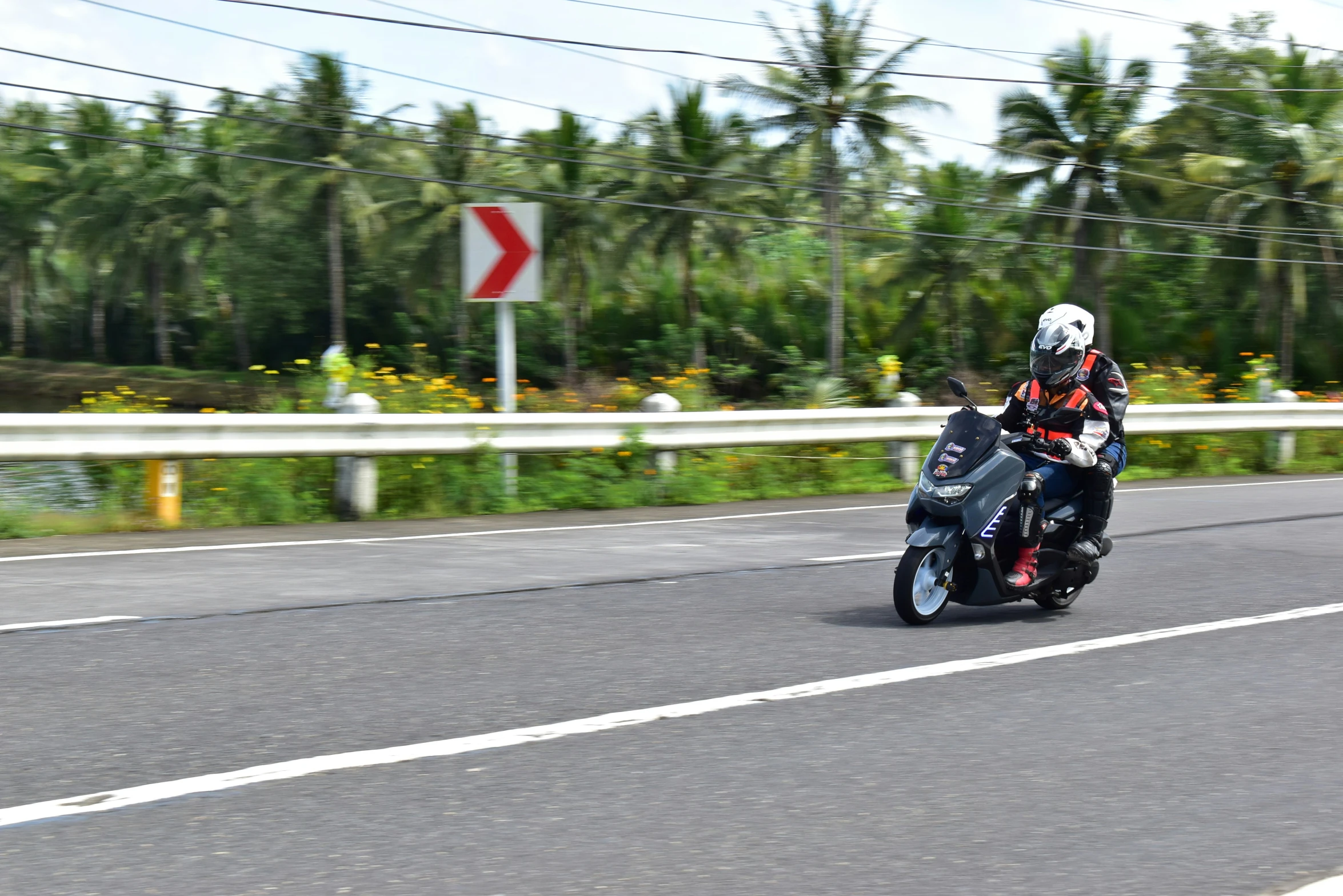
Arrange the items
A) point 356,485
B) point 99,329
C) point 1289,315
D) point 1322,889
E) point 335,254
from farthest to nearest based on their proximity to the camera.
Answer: point 99,329 → point 335,254 → point 1289,315 → point 356,485 → point 1322,889

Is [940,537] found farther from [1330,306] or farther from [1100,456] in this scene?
[1330,306]

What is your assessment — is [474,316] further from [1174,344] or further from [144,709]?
[144,709]

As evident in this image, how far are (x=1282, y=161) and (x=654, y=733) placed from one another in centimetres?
4137

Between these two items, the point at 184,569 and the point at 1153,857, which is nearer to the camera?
the point at 1153,857

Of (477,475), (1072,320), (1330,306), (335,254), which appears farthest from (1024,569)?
(335,254)

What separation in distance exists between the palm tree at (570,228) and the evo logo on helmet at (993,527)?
1861 inches

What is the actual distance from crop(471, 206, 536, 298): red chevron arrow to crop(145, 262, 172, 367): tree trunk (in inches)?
2719

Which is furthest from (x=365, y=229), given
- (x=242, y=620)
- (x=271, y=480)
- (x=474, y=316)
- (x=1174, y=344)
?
(x=242, y=620)

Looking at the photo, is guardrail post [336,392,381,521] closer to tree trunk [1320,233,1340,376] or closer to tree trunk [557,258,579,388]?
tree trunk [1320,233,1340,376]

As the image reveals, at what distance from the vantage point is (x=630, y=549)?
9.21 m

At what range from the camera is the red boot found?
22.6ft

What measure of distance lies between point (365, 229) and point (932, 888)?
5920 cm

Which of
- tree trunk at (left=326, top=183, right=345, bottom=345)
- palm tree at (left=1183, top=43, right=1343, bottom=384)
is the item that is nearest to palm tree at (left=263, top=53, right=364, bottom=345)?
tree trunk at (left=326, top=183, right=345, bottom=345)

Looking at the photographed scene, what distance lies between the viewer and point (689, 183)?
5362cm
